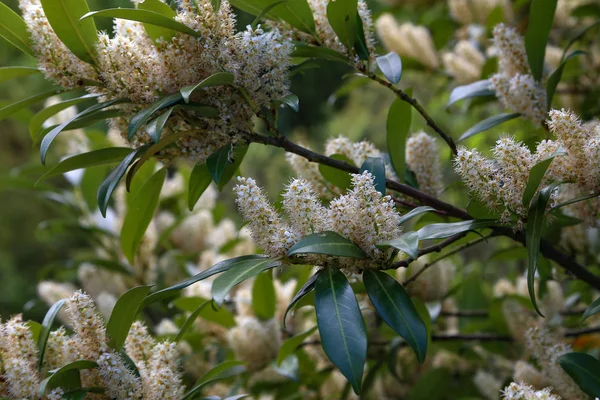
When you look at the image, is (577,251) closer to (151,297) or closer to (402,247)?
(402,247)

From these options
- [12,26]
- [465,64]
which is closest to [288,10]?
[12,26]

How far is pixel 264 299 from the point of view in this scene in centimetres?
153

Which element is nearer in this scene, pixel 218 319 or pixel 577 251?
pixel 577 251

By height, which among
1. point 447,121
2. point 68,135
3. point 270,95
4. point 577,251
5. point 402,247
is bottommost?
point 402,247

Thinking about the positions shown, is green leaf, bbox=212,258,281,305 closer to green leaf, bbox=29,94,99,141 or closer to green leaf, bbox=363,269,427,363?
green leaf, bbox=363,269,427,363

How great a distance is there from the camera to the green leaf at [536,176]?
2.50 ft

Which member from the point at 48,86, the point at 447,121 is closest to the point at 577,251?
the point at 447,121

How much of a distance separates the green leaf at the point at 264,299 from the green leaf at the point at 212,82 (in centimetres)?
76

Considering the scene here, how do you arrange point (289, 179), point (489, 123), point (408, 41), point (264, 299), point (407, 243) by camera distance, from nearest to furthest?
point (407, 243)
point (289, 179)
point (489, 123)
point (264, 299)
point (408, 41)

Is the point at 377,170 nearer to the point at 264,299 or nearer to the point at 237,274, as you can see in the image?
the point at 237,274

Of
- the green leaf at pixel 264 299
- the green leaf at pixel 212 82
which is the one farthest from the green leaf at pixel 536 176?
the green leaf at pixel 264 299

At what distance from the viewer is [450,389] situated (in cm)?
179

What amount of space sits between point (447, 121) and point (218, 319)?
2488mm

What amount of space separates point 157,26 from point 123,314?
0.39 metres
